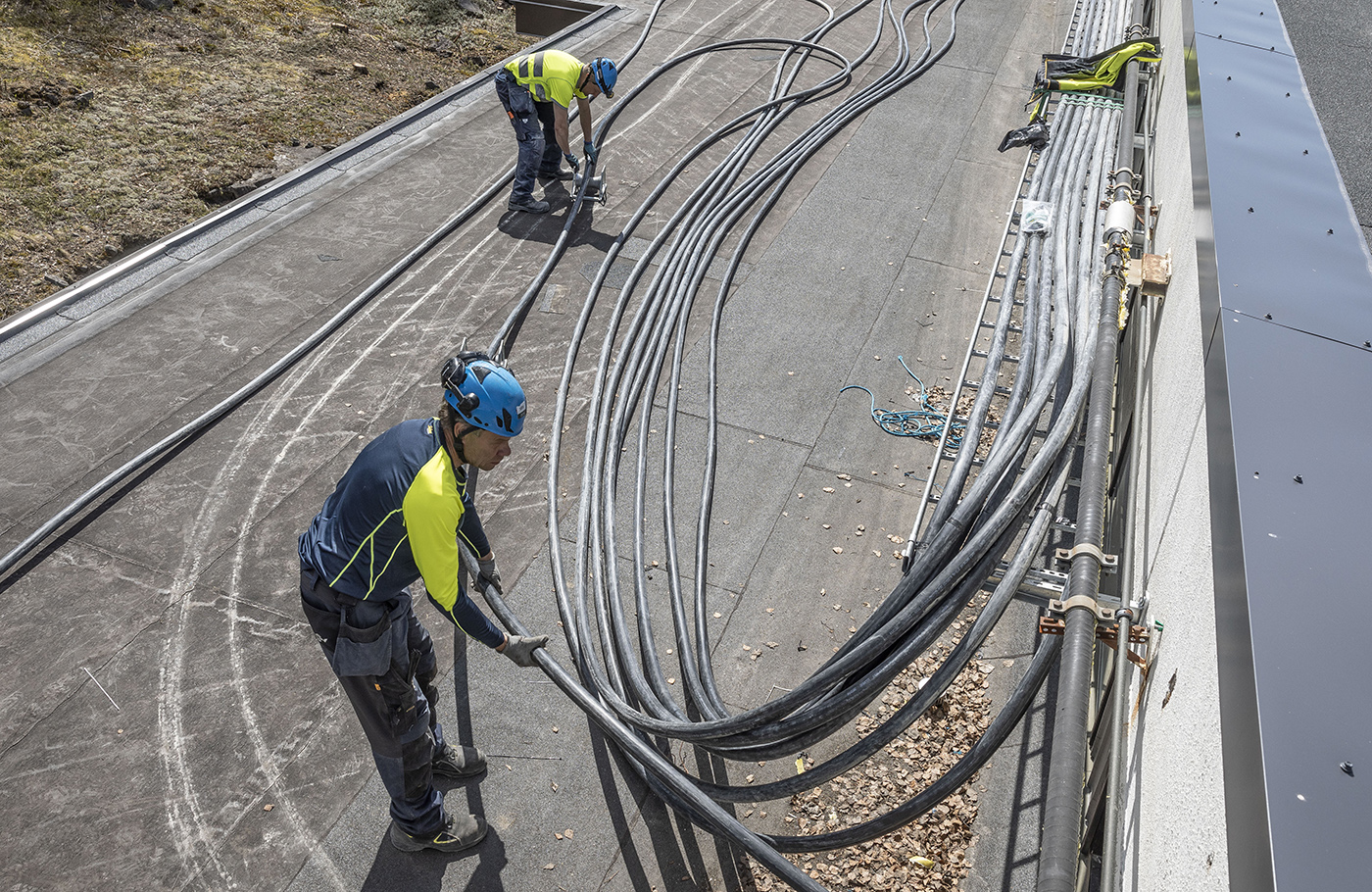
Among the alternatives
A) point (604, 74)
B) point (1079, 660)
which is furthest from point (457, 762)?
point (604, 74)

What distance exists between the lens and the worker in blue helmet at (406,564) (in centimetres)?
376

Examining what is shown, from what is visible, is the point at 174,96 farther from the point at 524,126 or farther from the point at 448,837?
the point at 448,837

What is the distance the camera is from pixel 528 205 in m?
9.77

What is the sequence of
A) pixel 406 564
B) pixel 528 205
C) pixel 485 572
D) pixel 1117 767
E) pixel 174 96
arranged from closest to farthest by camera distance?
pixel 1117 767 → pixel 406 564 → pixel 485 572 → pixel 528 205 → pixel 174 96

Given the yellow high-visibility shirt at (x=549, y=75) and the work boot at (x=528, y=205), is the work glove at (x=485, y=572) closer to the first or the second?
the work boot at (x=528, y=205)

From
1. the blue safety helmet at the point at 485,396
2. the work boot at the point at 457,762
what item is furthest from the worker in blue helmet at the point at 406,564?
the work boot at the point at 457,762

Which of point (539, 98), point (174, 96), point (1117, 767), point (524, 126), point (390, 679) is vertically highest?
point (174, 96)

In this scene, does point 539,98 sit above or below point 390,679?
above

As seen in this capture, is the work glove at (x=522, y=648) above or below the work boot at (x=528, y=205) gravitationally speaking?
below

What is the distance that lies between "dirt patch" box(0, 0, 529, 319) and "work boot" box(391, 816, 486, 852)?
21.9ft

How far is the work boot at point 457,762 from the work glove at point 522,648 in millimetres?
818

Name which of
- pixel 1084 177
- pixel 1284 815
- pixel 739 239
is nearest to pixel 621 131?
pixel 739 239

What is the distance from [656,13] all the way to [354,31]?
15.7 ft

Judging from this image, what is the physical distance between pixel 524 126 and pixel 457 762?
21.8 ft
